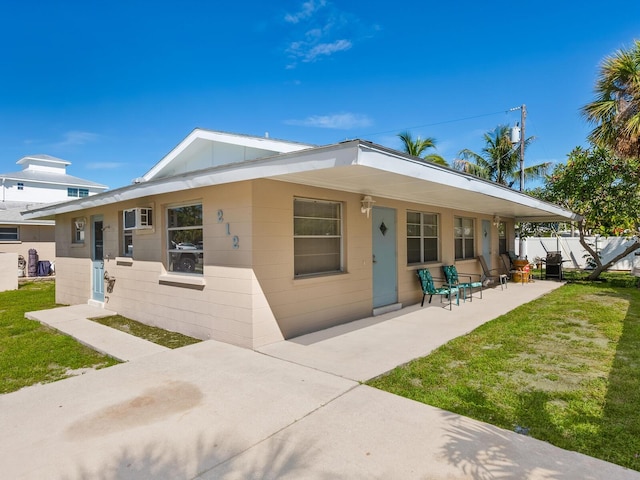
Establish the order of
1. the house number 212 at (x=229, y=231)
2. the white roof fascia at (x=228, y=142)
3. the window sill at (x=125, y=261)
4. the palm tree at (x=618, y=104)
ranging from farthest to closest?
the palm tree at (x=618, y=104)
the window sill at (x=125, y=261)
the house number 212 at (x=229, y=231)
the white roof fascia at (x=228, y=142)

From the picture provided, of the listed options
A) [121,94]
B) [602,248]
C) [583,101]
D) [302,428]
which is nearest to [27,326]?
[302,428]

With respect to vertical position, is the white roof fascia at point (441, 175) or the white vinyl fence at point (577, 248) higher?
the white roof fascia at point (441, 175)

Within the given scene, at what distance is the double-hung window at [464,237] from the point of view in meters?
10.8

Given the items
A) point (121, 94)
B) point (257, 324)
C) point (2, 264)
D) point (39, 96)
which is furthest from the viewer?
point (39, 96)

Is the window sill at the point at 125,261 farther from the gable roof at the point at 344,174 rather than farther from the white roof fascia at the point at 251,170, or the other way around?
the white roof fascia at the point at 251,170

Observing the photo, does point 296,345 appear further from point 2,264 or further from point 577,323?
point 2,264

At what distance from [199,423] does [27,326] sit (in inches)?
246

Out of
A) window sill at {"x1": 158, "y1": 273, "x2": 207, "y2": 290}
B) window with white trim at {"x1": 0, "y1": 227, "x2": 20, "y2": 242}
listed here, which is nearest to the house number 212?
window sill at {"x1": 158, "y1": 273, "x2": 207, "y2": 290}

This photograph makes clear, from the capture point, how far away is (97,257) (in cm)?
918

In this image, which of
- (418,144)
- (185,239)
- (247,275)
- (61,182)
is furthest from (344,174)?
(61,182)

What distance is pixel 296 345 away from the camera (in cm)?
532

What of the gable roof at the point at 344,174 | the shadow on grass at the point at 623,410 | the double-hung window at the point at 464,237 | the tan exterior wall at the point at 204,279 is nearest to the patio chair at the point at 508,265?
the double-hung window at the point at 464,237

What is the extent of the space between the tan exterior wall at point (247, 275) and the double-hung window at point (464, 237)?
3.19m

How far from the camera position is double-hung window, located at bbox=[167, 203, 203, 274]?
6.22m
